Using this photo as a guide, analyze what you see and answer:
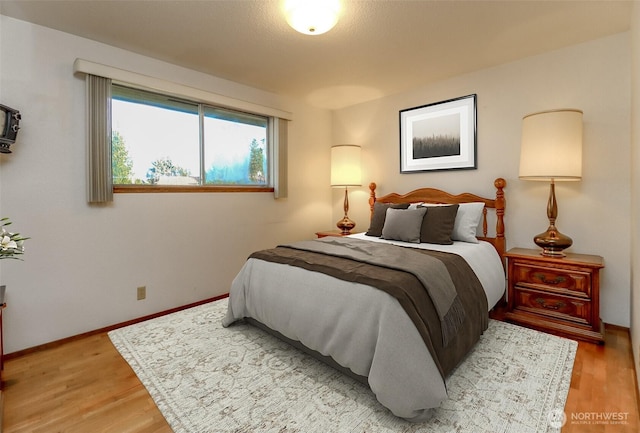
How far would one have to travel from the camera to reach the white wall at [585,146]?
251 centimetres

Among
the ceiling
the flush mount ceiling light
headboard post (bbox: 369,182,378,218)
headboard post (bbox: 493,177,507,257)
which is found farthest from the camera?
headboard post (bbox: 369,182,378,218)

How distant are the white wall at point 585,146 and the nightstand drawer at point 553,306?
441 millimetres

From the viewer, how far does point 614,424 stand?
150cm

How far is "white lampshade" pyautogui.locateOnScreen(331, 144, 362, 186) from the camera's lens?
406cm

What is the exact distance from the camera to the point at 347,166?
13.3ft

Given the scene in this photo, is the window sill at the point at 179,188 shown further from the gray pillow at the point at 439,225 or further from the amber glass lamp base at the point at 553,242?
the amber glass lamp base at the point at 553,242

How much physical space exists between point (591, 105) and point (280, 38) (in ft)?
8.69

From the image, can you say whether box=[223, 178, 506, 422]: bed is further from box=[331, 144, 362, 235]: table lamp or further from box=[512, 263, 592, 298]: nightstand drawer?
box=[331, 144, 362, 235]: table lamp

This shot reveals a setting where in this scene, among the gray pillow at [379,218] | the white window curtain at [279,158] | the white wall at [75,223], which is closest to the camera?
the white wall at [75,223]

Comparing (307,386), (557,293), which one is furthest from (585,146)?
(307,386)

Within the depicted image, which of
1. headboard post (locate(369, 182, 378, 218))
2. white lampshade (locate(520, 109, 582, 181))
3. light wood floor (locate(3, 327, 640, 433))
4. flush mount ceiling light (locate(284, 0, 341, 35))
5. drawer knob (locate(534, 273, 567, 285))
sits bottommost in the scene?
light wood floor (locate(3, 327, 640, 433))

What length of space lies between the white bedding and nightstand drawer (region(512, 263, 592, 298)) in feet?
0.99

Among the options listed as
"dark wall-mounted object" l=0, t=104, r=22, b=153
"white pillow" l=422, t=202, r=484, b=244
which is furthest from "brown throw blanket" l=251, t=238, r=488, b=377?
"dark wall-mounted object" l=0, t=104, r=22, b=153

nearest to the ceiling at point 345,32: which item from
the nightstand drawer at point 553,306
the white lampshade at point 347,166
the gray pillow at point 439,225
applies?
the white lampshade at point 347,166
